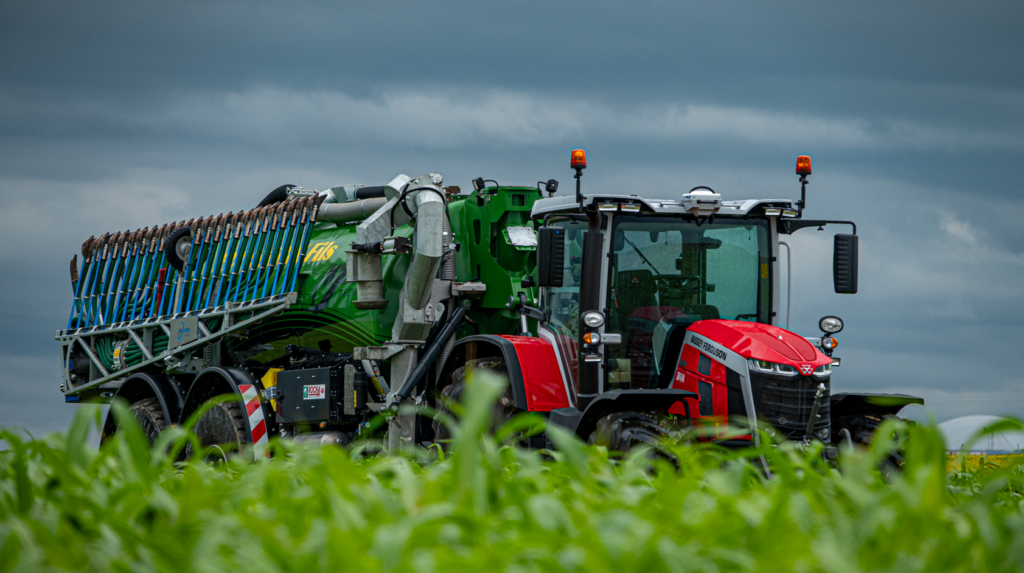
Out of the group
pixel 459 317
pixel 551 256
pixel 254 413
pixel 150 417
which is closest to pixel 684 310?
pixel 551 256

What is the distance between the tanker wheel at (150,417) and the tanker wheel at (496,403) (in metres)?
4.72

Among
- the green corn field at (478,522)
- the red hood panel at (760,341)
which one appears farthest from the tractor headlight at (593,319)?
the green corn field at (478,522)

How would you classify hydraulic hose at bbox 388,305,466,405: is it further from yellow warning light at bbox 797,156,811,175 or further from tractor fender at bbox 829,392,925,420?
tractor fender at bbox 829,392,925,420

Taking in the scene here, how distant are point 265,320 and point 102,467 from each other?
26.0ft

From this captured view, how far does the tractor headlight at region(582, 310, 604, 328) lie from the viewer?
741 centimetres

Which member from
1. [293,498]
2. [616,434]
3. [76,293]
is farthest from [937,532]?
[76,293]

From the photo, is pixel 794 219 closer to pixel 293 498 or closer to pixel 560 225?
pixel 560 225

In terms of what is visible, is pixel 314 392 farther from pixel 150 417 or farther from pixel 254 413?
pixel 150 417

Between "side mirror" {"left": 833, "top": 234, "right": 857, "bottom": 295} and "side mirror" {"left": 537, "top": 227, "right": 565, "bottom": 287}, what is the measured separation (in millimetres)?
2450

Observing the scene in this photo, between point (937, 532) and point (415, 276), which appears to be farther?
point (415, 276)

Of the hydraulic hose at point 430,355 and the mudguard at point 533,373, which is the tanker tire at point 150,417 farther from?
the mudguard at point 533,373

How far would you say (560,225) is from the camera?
824 centimetres

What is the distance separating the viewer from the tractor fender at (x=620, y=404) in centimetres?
695

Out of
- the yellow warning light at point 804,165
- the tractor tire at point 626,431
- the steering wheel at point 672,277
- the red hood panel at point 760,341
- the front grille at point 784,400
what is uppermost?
the yellow warning light at point 804,165
